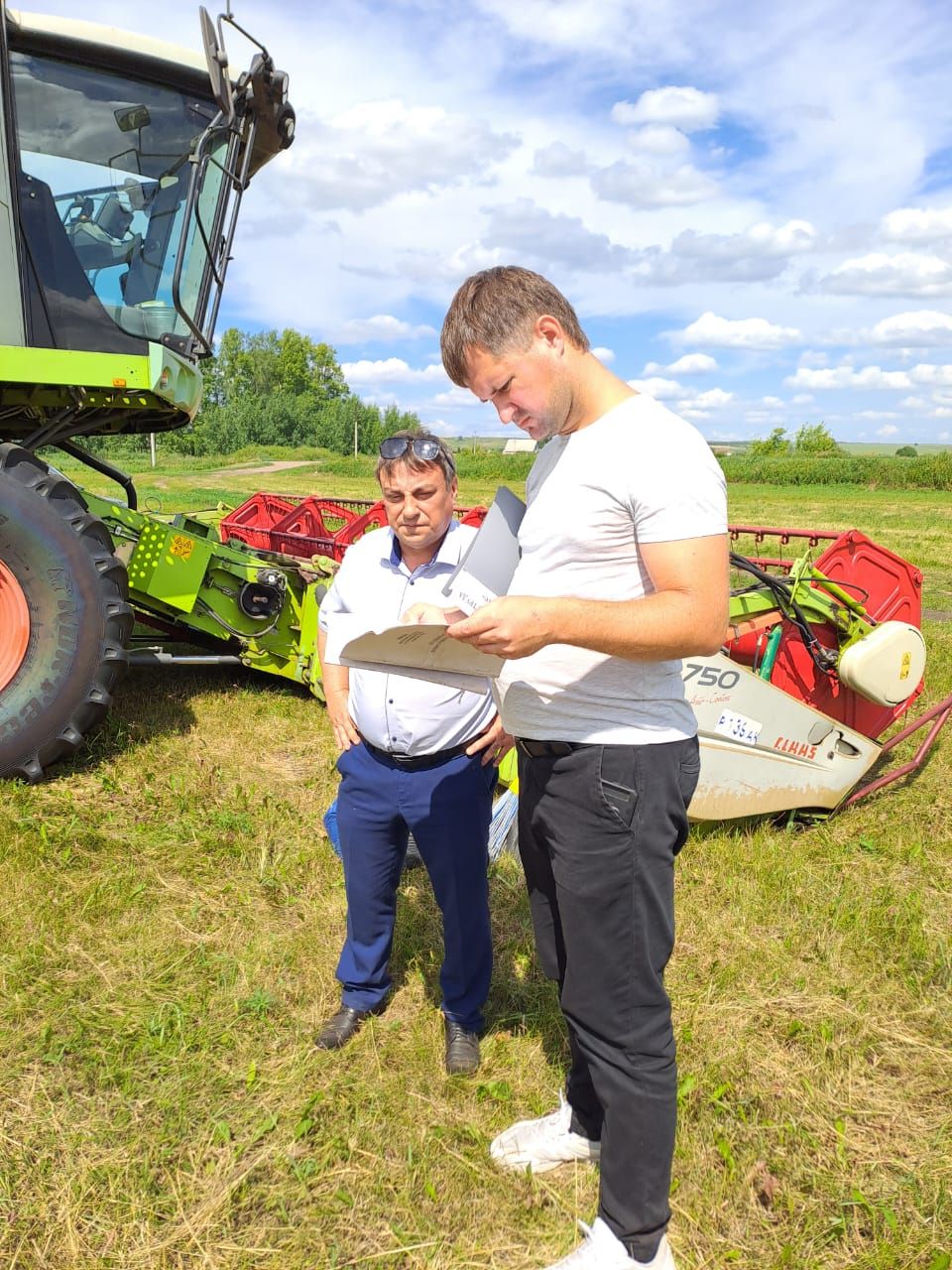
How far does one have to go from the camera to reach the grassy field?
82.2 inches

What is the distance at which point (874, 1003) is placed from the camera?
291cm

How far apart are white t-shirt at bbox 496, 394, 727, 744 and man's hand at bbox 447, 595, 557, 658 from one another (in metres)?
0.17

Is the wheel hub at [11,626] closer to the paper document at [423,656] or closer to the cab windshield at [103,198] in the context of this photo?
the cab windshield at [103,198]

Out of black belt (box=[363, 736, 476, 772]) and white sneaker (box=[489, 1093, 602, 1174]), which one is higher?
black belt (box=[363, 736, 476, 772])

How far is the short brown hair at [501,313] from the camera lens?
1620 millimetres

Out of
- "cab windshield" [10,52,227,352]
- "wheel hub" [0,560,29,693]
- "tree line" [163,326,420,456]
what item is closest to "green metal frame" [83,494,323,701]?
"wheel hub" [0,560,29,693]

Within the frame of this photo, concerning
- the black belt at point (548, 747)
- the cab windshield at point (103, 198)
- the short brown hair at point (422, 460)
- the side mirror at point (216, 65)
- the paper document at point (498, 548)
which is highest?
the side mirror at point (216, 65)

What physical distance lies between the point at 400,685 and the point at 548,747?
2.04 ft

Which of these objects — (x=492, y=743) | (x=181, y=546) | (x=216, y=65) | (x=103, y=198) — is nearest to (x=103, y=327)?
(x=103, y=198)

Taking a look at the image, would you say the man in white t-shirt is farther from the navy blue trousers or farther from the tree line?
the tree line

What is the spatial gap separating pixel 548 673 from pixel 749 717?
6.85 feet

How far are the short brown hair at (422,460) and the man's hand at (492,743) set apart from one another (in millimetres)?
650

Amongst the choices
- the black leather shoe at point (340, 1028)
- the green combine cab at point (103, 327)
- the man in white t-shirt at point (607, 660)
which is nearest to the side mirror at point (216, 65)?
the green combine cab at point (103, 327)

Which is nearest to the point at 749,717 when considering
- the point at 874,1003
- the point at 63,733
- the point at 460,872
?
the point at 874,1003
